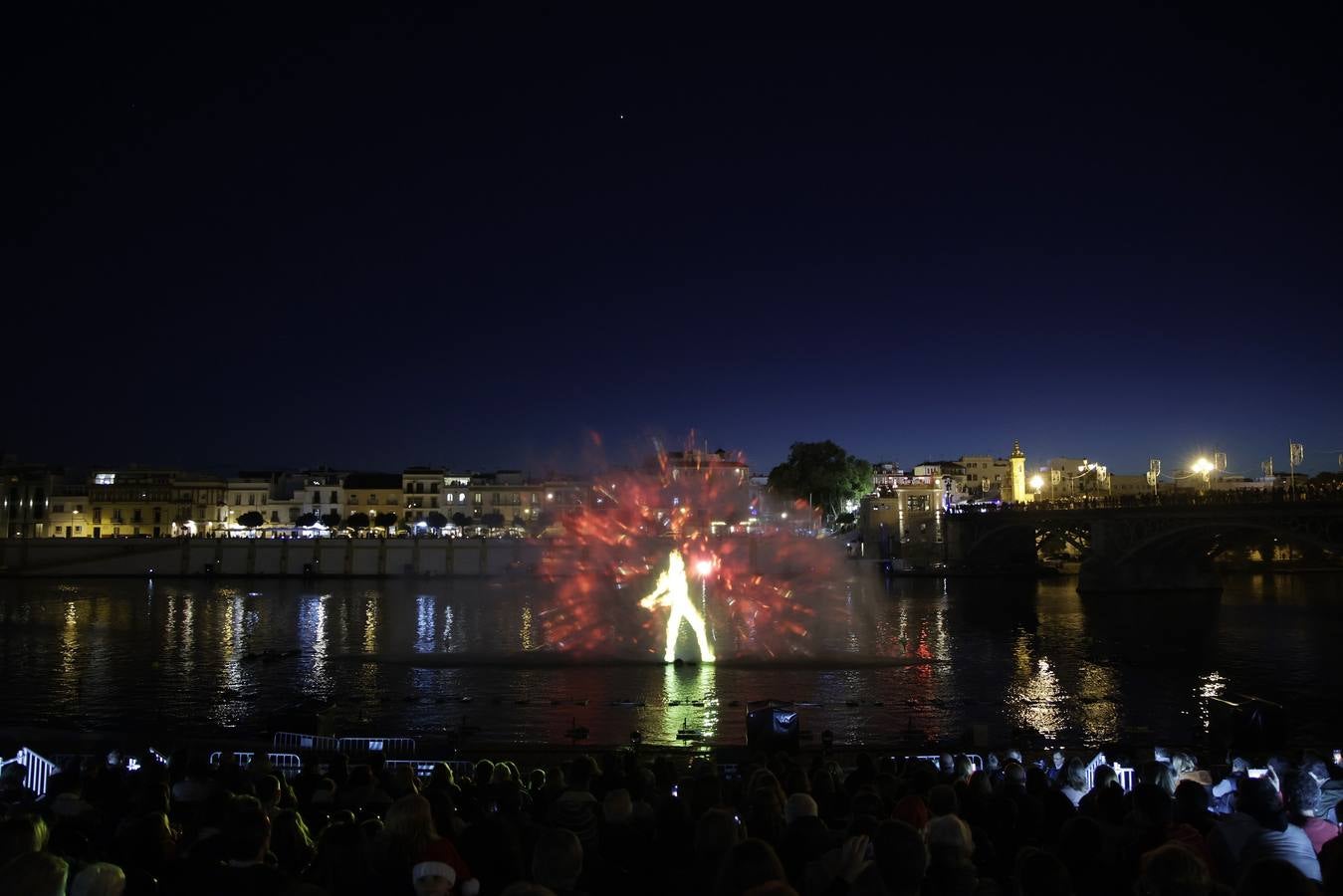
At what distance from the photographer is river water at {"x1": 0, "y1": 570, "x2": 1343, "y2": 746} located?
1241 inches

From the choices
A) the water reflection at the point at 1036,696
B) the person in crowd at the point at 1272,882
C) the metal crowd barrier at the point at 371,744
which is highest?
the person in crowd at the point at 1272,882

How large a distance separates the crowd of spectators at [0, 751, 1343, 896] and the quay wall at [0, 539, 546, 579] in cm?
10477

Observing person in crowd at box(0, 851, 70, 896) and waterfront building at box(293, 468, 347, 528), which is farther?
waterfront building at box(293, 468, 347, 528)

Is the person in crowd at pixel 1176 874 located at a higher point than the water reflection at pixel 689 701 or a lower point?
higher

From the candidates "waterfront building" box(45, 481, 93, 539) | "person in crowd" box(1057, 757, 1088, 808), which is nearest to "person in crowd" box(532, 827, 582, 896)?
"person in crowd" box(1057, 757, 1088, 808)

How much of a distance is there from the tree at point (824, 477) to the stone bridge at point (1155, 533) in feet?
72.0

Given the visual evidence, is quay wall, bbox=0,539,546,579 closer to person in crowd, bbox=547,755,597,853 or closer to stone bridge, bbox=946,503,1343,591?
stone bridge, bbox=946,503,1343,591

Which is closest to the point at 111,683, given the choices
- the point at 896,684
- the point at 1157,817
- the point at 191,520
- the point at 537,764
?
the point at 537,764

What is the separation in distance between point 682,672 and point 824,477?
88.0 metres

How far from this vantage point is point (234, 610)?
7125cm

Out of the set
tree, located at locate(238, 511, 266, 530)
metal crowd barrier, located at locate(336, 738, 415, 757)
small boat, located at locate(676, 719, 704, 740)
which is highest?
tree, located at locate(238, 511, 266, 530)

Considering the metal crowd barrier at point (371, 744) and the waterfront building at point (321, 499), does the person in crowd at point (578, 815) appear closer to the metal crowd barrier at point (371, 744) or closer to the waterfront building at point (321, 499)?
the metal crowd barrier at point (371, 744)

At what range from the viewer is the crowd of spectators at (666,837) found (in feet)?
17.1

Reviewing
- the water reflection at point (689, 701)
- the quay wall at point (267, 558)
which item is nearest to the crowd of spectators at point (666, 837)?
the water reflection at point (689, 701)
